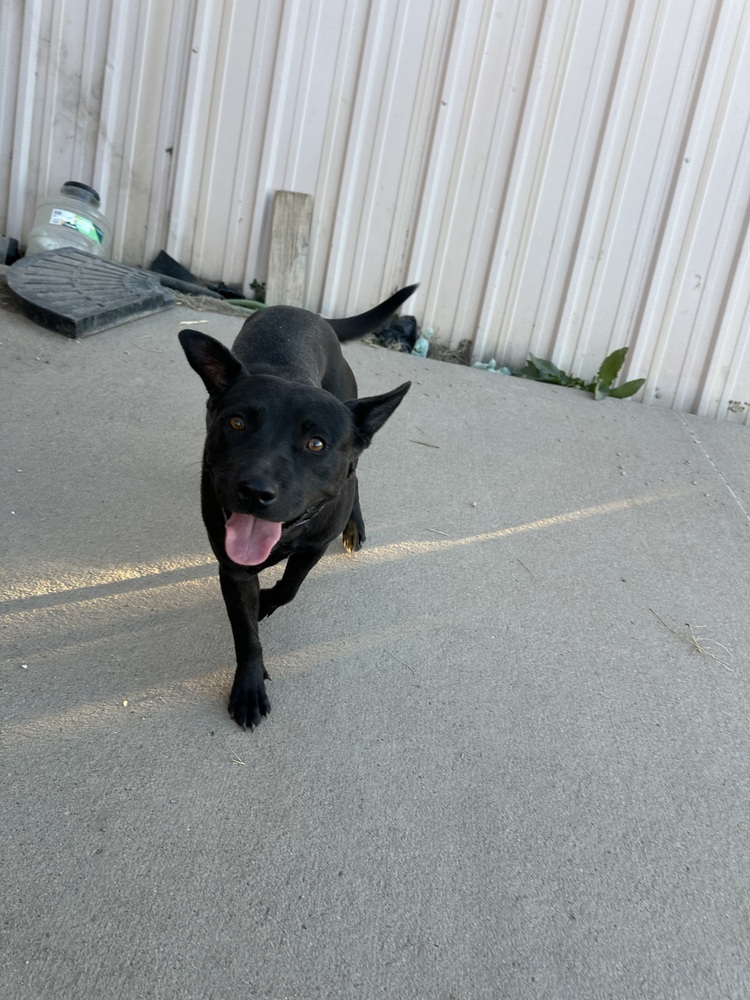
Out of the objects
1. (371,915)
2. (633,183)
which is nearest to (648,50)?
(633,183)

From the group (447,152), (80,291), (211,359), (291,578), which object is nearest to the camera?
(211,359)

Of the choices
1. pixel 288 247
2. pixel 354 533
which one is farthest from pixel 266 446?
pixel 288 247

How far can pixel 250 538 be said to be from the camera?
7.36 feet

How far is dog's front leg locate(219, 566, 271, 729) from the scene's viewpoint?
2428 millimetres

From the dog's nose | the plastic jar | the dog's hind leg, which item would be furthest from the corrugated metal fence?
the dog's nose

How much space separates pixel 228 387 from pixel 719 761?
1.87m

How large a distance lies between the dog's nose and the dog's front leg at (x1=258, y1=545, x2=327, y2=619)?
0.53m

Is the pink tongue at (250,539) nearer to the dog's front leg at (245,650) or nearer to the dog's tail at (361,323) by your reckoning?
the dog's front leg at (245,650)

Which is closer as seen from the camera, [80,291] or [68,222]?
[80,291]

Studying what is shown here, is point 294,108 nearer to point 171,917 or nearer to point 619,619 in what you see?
point 619,619

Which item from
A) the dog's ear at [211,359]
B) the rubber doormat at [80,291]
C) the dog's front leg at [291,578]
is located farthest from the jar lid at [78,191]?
the dog's front leg at [291,578]

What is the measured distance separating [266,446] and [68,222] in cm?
368

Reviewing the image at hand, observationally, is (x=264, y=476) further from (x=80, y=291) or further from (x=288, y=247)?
(x=288, y=247)

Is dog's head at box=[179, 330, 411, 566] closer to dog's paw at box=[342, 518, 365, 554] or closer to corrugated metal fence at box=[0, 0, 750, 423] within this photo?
dog's paw at box=[342, 518, 365, 554]
